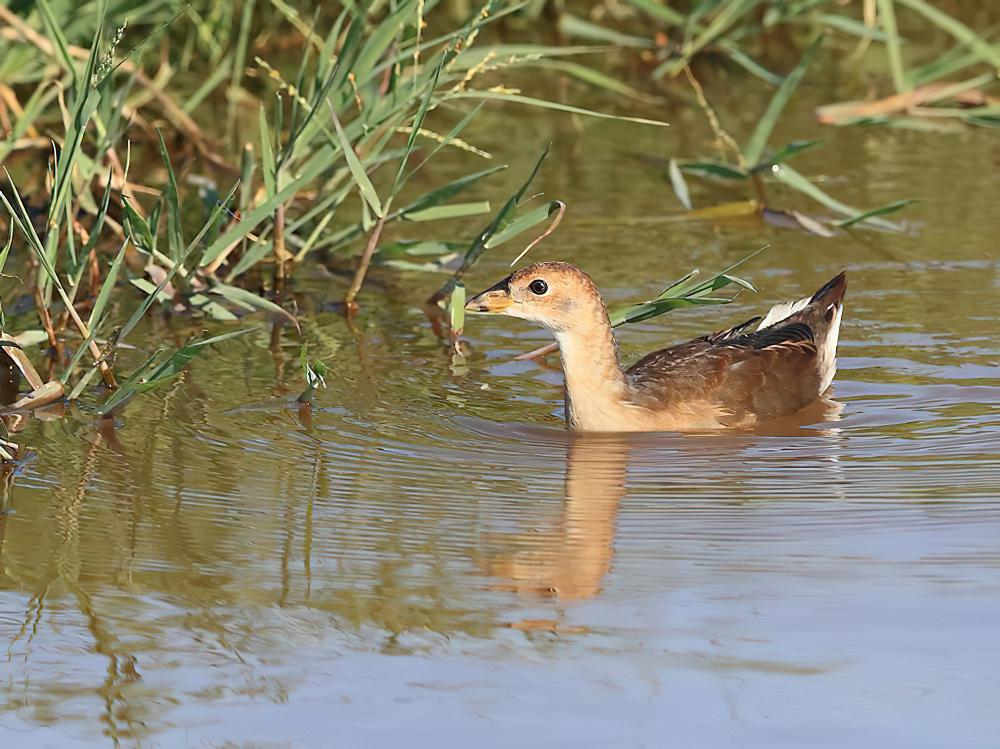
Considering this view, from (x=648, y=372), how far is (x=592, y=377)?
15.1 inches

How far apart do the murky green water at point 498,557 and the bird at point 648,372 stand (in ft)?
0.48

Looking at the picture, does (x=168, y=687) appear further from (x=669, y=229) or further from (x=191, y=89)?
(x=191, y=89)

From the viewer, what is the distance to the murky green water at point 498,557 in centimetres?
398

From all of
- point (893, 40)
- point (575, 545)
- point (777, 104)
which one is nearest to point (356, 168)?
point (575, 545)

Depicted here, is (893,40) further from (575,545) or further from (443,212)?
(575,545)

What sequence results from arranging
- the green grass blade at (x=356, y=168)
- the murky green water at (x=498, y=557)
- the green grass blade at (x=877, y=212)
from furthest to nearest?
the green grass blade at (x=877, y=212) → the green grass blade at (x=356, y=168) → the murky green water at (x=498, y=557)

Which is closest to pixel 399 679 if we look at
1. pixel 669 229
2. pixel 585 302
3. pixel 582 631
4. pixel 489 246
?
pixel 582 631

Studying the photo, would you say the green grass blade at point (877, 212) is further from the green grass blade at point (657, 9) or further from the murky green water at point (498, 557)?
the green grass blade at point (657, 9)

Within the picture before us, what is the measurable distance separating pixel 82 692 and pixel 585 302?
9.48 feet

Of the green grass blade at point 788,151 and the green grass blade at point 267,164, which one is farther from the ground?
the green grass blade at point 788,151

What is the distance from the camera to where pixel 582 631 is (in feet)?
14.4

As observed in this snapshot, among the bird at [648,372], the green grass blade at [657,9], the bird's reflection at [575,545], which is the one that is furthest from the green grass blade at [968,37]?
the bird's reflection at [575,545]

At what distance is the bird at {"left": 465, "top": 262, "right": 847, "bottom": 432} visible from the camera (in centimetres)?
644

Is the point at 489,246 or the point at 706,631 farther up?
the point at 489,246
